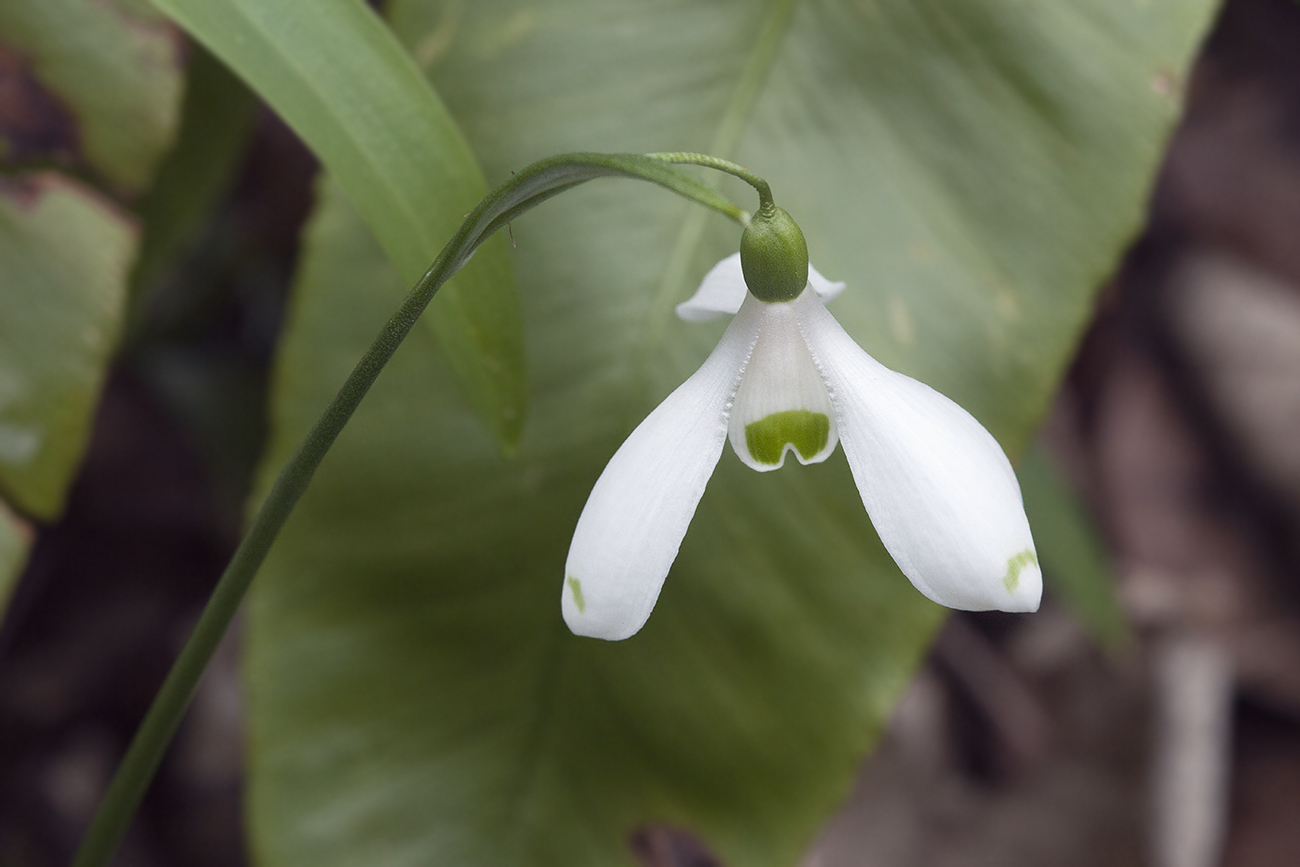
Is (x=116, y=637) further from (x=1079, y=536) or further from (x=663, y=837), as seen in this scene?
(x=1079, y=536)

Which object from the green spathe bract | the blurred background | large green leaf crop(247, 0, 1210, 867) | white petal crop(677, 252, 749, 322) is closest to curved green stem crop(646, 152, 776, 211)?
the green spathe bract

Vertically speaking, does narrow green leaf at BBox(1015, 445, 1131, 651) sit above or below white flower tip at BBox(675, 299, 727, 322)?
below

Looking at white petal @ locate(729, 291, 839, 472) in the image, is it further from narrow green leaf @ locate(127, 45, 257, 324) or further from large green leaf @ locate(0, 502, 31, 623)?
narrow green leaf @ locate(127, 45, 257, 324)

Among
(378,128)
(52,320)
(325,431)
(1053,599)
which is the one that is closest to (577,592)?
(325,431)

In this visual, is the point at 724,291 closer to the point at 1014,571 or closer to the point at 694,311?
the point at 694,311

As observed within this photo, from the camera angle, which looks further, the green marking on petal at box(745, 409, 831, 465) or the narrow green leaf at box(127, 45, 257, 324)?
the narrow green leaf at box(127, 45, 257, 324)

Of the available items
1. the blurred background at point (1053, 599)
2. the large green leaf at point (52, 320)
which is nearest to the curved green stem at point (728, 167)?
the large green leaf at point (52, 320)

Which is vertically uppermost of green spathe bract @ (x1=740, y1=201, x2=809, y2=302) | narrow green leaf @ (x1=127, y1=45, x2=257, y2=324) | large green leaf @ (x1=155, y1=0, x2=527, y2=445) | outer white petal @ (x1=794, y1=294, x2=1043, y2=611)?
narrow green leaf @ (x1=127, y1=45, x2=257, y2=324)
